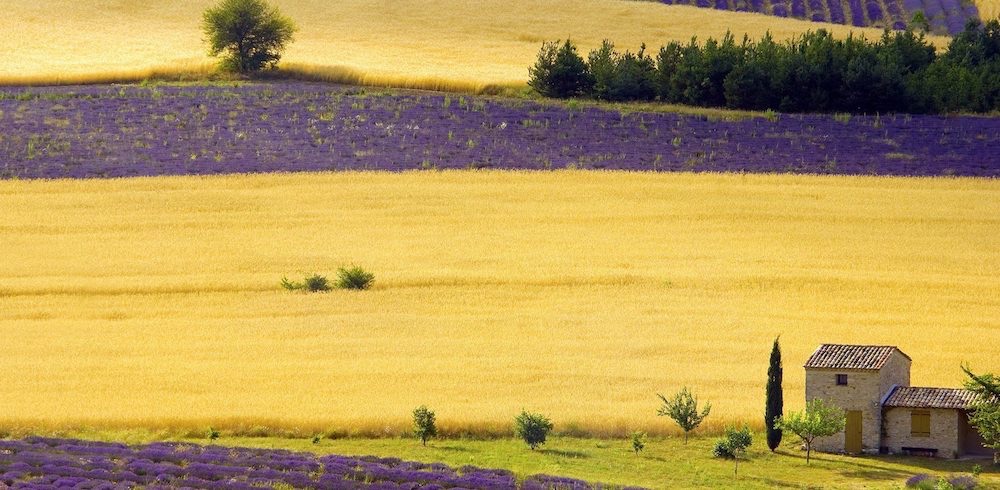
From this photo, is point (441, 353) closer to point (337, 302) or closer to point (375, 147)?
point (337, 302)

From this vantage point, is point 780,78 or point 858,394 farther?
point 780,78

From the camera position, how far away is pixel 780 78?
87625 mm

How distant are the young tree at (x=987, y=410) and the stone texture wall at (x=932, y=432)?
0.69 m

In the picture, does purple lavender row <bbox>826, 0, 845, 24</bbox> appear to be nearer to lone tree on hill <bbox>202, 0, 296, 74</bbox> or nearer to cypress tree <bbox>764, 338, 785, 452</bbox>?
lone tree on hill <bbox>202, 0, 296, 74</bbox>

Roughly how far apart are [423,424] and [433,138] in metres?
37.6

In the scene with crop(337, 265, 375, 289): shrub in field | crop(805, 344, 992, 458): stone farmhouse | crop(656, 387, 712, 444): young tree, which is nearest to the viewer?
crop(656, 387, 712, 444): young tree

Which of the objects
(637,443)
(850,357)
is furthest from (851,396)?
(637,443)

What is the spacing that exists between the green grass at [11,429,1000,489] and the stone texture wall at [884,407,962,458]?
2.20 ft

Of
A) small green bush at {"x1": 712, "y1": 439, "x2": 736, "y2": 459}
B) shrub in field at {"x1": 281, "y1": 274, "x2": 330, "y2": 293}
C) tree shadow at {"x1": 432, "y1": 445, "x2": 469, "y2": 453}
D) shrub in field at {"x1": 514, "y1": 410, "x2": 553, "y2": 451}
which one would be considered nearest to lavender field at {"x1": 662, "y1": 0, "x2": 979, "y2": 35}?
shrub in field at {"x1": 281, "y1": 274, "x2": 330, "y2": 293}

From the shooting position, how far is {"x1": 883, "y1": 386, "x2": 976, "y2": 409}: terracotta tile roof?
4694 cm

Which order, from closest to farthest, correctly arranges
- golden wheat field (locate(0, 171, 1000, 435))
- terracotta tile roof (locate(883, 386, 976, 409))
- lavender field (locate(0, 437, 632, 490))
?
lavender field (locate(0, 437, 632, 490)) → terracotta tile roof (locate(883, 386, 976, 409)) → golden wheat field (locate(0, 171, 1000, 435))

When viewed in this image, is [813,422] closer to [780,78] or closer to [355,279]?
[355,279]

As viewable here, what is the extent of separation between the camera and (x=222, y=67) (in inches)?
3789

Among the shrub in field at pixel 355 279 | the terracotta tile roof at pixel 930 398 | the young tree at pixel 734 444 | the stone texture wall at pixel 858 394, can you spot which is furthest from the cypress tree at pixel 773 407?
the shrub in field at pixel 355 279
